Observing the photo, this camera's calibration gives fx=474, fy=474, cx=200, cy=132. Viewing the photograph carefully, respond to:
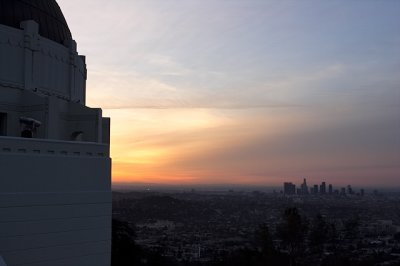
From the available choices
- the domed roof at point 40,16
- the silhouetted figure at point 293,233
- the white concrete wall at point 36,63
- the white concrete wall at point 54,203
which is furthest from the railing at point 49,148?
the silhouetted figure at point 293,233

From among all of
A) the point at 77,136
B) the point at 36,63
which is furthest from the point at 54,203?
the point at 36,63

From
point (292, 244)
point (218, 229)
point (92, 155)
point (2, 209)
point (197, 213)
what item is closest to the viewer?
point (2, 209)

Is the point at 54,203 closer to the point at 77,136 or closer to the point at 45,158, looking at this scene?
the point at 45,158

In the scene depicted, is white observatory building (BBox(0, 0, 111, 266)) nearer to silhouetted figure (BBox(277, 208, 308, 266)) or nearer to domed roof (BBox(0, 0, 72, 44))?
domed roof (BBox(0, 0, 72, 44))

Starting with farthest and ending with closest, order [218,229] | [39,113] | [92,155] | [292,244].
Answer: [218,229]
[292,244]
[39,113]
[92,155]

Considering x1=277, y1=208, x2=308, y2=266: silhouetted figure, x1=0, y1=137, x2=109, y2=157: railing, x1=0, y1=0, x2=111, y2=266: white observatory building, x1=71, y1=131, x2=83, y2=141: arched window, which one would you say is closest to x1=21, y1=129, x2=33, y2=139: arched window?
x1=0, y1=0, x2=111, y2=266: white observatory building

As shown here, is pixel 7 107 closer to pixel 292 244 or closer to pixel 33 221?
pixel 33 221

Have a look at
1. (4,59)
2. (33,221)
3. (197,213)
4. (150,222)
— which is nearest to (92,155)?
(33,221)
